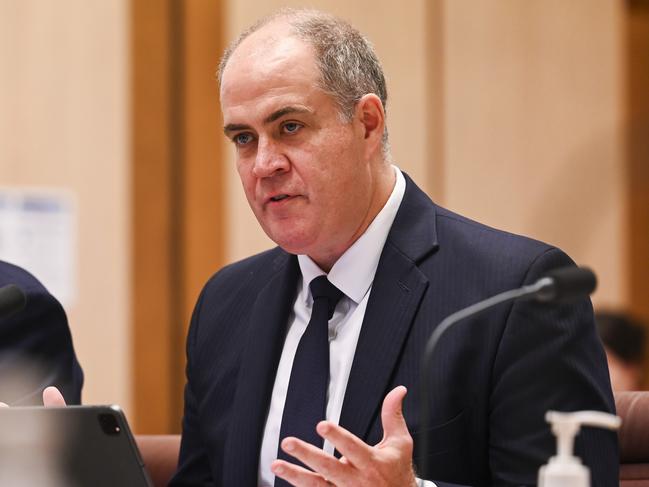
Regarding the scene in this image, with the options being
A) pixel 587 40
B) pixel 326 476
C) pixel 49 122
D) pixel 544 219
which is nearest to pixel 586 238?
pixel 544 219

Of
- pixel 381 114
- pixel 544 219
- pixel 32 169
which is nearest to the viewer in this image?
pixel 381 114

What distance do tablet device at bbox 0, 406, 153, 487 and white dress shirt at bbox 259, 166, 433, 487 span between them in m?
0.57

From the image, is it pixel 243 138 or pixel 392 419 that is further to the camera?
pixel 243 138

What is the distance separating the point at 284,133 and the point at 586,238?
309 centimetres

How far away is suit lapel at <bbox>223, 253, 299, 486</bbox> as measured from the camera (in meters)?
2.13

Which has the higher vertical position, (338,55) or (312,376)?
(338,55)

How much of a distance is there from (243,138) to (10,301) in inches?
22.5

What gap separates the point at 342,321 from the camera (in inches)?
85.3

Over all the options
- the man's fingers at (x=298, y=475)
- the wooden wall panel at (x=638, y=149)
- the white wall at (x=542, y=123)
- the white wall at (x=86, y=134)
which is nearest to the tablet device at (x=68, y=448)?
the man's fingers at (x=298, y=475)

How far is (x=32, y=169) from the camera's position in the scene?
4.04m

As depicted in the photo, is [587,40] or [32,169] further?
[587,40]

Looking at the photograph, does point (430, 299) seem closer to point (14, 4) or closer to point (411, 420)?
point (411, 420)

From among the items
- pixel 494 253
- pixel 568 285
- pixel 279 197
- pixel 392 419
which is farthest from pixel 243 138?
pixel 568 285

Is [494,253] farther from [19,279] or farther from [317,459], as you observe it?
[19,279]
